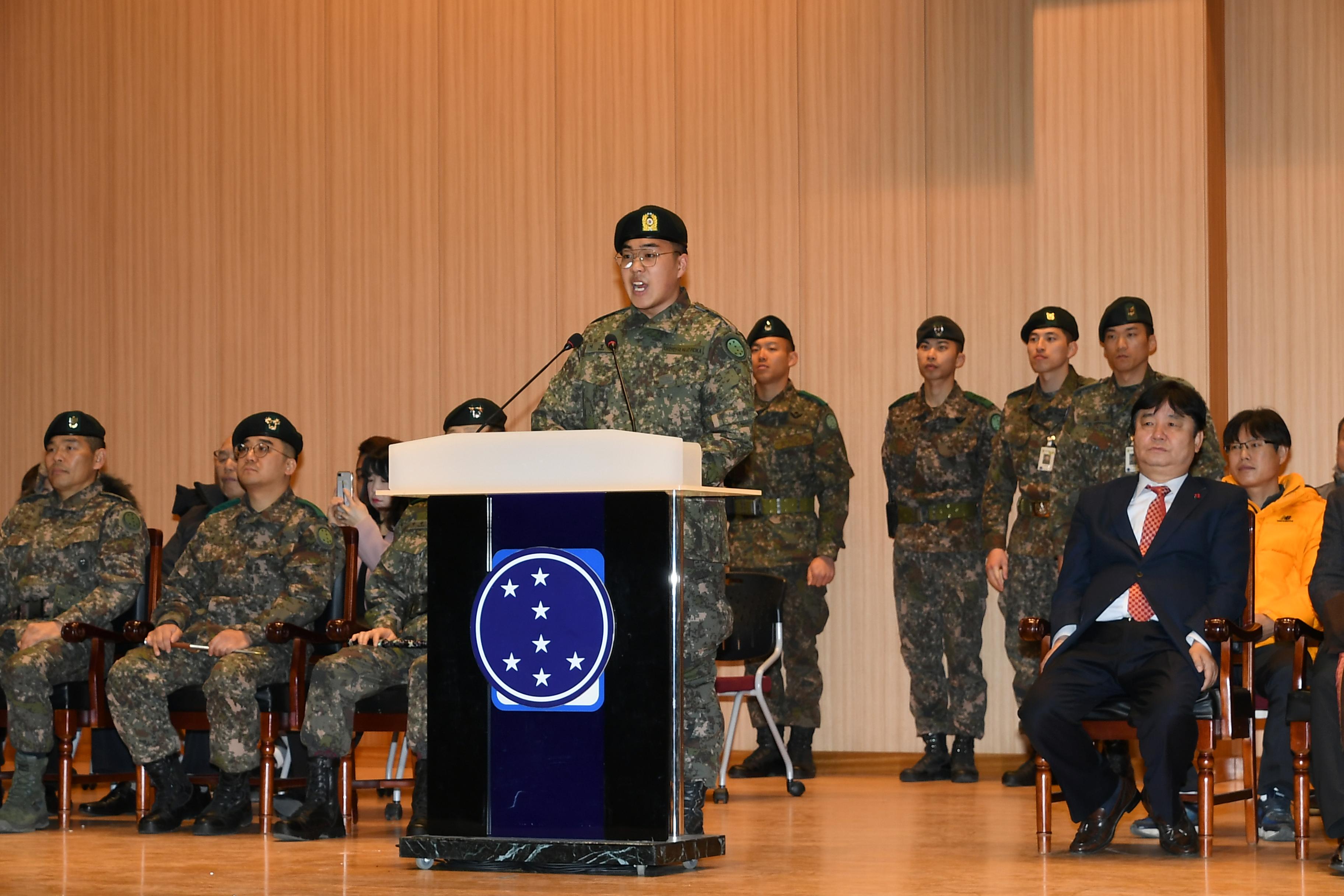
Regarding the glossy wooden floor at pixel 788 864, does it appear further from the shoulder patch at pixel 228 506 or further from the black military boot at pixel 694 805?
the shoulder patch at pixel 228 506

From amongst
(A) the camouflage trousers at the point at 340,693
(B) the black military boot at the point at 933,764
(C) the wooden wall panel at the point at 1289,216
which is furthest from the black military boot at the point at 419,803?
(C) the wooden wall panel at the point at 1289,216

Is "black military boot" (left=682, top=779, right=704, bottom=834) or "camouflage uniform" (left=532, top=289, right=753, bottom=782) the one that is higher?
"camouflage uniform" (left=532, top=289, right=753, bottom=782)

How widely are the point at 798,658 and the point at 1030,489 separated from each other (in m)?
1.29

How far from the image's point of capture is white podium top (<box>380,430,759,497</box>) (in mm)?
3668

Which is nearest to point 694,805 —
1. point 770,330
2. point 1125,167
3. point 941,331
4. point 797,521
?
point 797,521

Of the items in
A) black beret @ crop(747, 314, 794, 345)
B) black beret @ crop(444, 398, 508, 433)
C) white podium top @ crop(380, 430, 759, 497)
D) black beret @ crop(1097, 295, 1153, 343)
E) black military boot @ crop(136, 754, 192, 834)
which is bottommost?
black military boot @ crop(136, 754, 192, 834)

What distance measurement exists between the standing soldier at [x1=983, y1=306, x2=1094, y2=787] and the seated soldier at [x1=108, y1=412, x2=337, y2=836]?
2.62 meters

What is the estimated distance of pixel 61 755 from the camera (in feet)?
17.2

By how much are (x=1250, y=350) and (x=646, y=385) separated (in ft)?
11.7

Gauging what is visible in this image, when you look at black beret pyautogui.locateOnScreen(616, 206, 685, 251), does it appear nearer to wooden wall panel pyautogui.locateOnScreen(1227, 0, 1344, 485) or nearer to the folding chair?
the folding chair

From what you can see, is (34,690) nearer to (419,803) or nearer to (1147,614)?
(419,803)

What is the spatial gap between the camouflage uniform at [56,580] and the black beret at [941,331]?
10.4 feet

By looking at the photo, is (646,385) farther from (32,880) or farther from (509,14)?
(509,14)

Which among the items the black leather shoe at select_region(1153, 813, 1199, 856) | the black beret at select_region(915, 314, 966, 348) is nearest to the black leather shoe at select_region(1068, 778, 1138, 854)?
the black leather shoe at select_region(1153, 813, 1199, 856)
